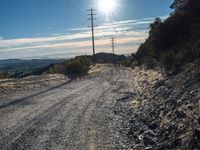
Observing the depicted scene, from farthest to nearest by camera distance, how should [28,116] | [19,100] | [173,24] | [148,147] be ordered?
[173,24], [19,100], [28,116], [148,147]

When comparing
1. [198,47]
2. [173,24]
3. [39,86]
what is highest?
[173,24]

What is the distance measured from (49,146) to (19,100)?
38.3 feet

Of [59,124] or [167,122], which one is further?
[59,124]

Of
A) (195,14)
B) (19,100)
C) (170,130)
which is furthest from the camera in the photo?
(195,14)

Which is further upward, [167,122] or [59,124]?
[167,122]

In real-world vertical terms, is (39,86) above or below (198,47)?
below

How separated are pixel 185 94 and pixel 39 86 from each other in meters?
19.1

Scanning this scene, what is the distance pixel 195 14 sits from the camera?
44.2m

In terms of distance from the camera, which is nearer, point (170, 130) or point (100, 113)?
point (170, 130)

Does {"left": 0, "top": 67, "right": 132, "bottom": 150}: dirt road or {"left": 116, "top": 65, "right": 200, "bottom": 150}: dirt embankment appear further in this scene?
{"left": 0, "top": 67, "right": 132, "bottom": 150}: dirt road

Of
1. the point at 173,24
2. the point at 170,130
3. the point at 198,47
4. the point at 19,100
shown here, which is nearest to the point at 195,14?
the point at 173,24

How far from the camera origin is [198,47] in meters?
24.3

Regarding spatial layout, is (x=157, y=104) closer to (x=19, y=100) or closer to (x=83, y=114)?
(x=83, y=114)

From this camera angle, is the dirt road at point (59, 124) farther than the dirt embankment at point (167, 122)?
Yes
